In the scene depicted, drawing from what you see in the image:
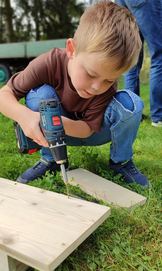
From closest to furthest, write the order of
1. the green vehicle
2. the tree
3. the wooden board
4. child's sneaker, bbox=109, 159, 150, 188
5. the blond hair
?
the wooden board < the blond hair < child's sneaker, bbox=109, 159, 150, 188 < the green vehicle < the tree

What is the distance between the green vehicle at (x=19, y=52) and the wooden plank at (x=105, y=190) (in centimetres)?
515

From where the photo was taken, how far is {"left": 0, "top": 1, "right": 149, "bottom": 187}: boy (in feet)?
4.11

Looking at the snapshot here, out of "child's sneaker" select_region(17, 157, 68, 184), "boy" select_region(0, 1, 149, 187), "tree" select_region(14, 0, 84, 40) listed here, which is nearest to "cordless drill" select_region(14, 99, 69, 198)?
"boy" select_region(0, 1, 149, 187)

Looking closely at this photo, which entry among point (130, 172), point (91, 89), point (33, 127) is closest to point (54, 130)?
point (33, 127)

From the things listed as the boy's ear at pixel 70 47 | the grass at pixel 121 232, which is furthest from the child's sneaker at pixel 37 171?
the boy's ear at pixel 70 47

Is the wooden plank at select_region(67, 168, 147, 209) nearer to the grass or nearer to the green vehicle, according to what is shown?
the grass

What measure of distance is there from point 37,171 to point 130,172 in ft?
2.25

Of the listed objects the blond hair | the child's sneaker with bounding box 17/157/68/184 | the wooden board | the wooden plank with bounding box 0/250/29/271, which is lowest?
the child's sneaker with bounding box 17/157/68/184

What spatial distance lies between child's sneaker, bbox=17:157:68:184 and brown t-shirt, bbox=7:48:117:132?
0.45 metres

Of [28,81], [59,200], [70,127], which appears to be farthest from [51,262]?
[28,81]

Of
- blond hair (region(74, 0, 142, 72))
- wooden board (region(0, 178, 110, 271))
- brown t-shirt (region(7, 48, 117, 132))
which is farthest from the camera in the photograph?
brown t-shirt (region(7, 48, 117, 132))

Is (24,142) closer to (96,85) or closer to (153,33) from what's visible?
(96,85)

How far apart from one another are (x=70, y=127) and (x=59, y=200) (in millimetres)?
489

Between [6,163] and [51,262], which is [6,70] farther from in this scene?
[51,262]
